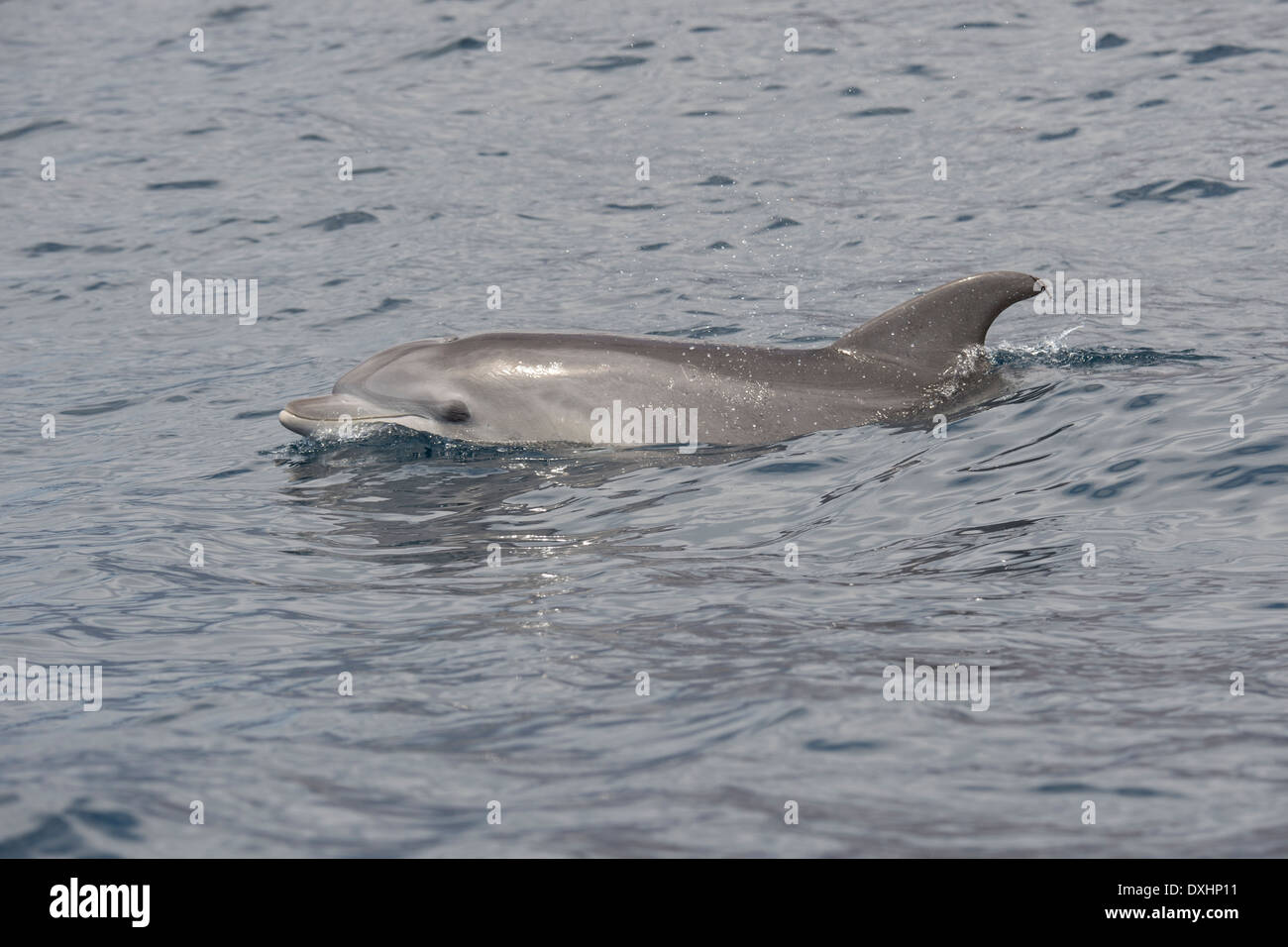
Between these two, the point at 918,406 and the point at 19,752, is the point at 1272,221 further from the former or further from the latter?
the point at 19,752

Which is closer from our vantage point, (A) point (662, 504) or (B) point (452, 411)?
(A) point (662, 504)

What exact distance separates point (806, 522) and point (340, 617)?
279cm

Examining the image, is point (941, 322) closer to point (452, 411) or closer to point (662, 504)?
point (662, 504)

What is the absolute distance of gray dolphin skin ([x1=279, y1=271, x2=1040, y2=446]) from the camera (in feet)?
33.9

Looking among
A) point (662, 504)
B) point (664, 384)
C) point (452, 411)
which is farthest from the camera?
point (452, 411)

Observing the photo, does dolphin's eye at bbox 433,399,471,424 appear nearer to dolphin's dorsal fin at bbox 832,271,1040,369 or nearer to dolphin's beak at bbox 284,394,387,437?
dolphin's beak at bbox 284,394,387,437

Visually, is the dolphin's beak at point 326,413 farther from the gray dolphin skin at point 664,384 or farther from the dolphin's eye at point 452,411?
the dolphin's eye at point 452,411

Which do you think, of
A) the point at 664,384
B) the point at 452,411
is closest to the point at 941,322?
the point at 664,384

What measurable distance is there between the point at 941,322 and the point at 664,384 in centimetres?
192

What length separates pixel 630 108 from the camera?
23422 mm

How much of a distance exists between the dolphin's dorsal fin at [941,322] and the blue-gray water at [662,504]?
535 millimetres

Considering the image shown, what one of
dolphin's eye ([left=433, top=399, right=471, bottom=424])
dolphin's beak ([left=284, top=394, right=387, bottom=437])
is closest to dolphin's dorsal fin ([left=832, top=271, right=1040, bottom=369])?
dolphin's eye ([left=433, top=399, right=471, bottom=424])

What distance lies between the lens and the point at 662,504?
9.29 meters

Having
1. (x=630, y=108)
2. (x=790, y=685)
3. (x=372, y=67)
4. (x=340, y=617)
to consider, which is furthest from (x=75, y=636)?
(x=372, y=67)
